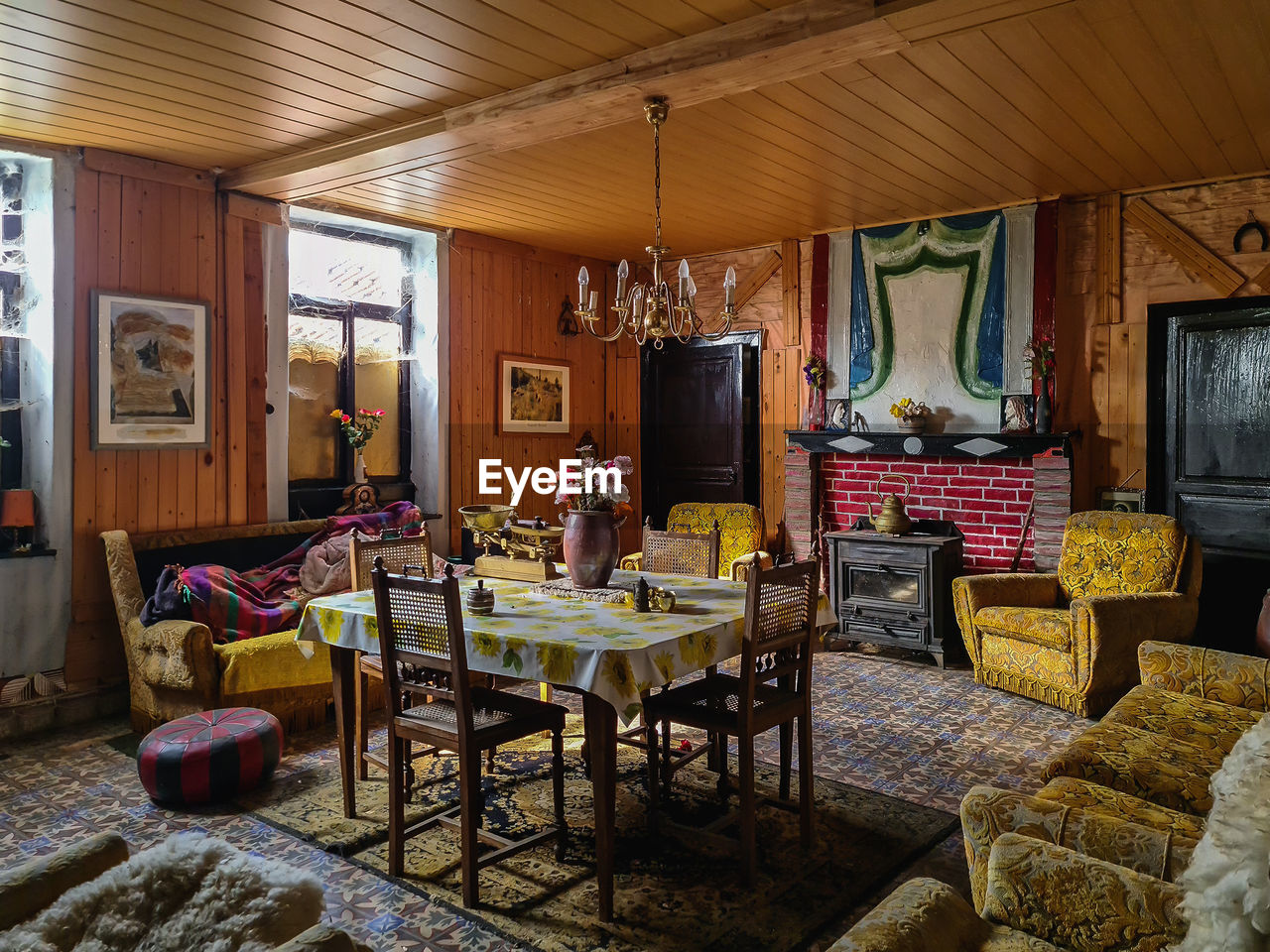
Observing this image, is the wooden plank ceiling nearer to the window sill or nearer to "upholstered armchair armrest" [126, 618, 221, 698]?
the window sill

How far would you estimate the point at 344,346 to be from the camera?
6191 mm

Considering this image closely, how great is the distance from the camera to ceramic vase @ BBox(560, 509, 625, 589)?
362cm

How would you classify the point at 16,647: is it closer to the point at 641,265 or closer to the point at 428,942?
the point at 428,942

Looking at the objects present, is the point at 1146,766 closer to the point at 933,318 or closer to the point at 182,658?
the point at 182,658

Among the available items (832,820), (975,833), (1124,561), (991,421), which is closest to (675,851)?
(832,820)

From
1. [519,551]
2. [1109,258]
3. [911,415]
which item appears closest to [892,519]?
[911,415]

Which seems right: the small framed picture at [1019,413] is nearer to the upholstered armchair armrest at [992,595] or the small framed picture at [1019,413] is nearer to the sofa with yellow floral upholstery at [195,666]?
the upholstered armchair armrest at [992,595]

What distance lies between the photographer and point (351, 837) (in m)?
3.26

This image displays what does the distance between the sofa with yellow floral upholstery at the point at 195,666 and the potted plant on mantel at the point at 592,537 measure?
1337 millimetres

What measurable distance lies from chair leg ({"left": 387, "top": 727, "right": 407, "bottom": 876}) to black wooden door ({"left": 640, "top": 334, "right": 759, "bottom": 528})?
15.1 ft

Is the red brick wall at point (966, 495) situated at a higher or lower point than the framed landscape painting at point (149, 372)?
lower

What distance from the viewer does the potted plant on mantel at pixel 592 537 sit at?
3.61 meters

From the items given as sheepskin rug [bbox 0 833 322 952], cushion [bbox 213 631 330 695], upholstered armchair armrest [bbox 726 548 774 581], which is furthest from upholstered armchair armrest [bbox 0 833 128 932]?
upholstered armchair armrest [bbox 726 548 774 581]

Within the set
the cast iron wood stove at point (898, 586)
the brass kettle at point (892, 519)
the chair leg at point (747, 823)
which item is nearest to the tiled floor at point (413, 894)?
the cast iron wood stove at point (898, 586)
